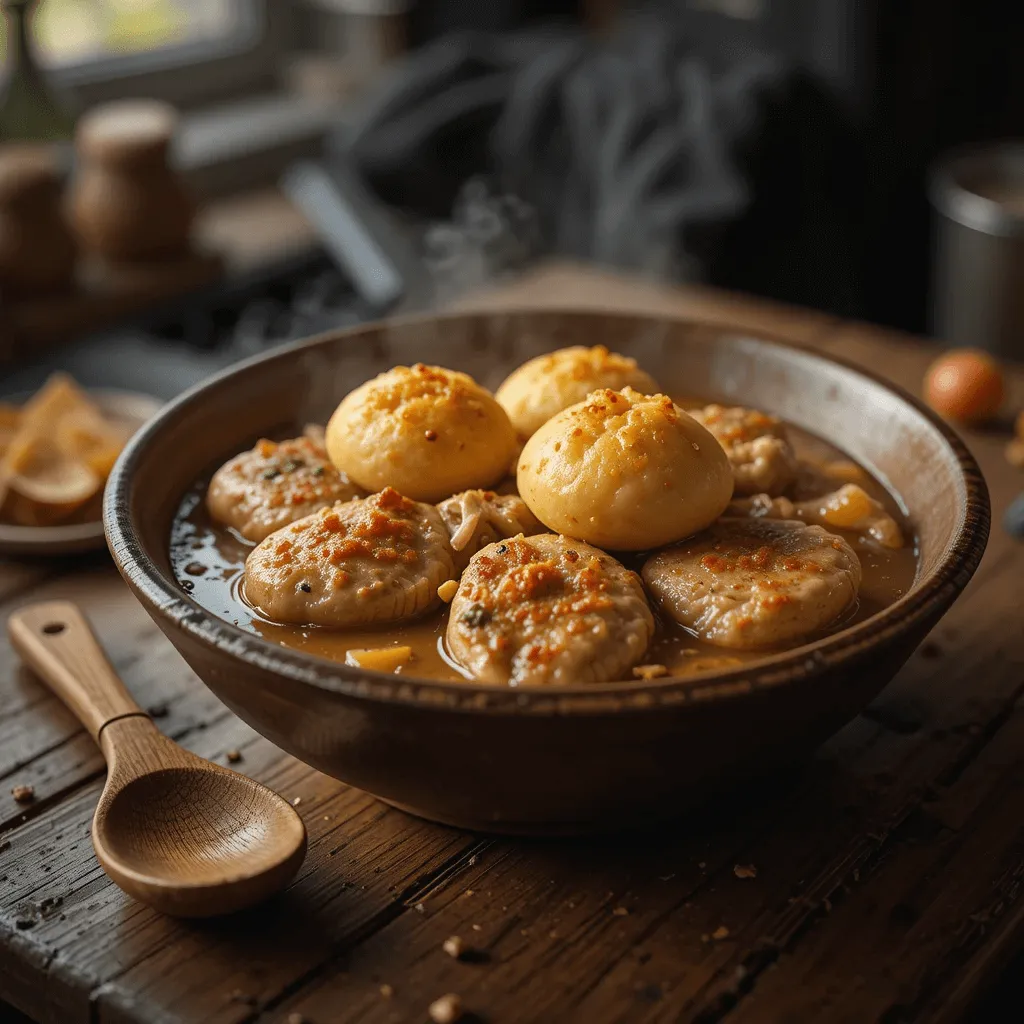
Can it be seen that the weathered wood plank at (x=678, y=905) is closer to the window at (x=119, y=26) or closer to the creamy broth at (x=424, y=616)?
the creamy broth at (x=424, y=616)

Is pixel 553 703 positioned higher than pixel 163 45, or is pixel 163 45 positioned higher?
pixel 553 703

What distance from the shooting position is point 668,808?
1.34 meters

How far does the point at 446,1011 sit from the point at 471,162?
3.16 meters

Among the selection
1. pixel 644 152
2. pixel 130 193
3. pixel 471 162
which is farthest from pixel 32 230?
pixel 644 152

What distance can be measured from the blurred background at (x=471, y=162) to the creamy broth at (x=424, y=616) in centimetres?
130

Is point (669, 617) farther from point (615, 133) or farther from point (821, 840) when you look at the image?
point (615, 133)

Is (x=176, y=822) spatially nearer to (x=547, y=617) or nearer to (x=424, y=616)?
(x=424, y=616)

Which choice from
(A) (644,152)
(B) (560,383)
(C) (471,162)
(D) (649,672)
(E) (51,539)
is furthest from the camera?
(C) (471,162)

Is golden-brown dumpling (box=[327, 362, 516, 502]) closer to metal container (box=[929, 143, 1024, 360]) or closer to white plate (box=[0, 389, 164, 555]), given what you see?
white plate (box=[0, 389, 164, 555])

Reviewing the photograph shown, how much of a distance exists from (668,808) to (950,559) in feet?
1.33

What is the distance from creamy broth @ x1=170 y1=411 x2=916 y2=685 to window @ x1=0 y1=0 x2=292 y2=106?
9.93 ft

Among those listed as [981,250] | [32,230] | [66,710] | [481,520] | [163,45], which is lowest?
[981,250]

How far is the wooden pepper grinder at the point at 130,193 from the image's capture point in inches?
132

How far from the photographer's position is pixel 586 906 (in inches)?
53.2
